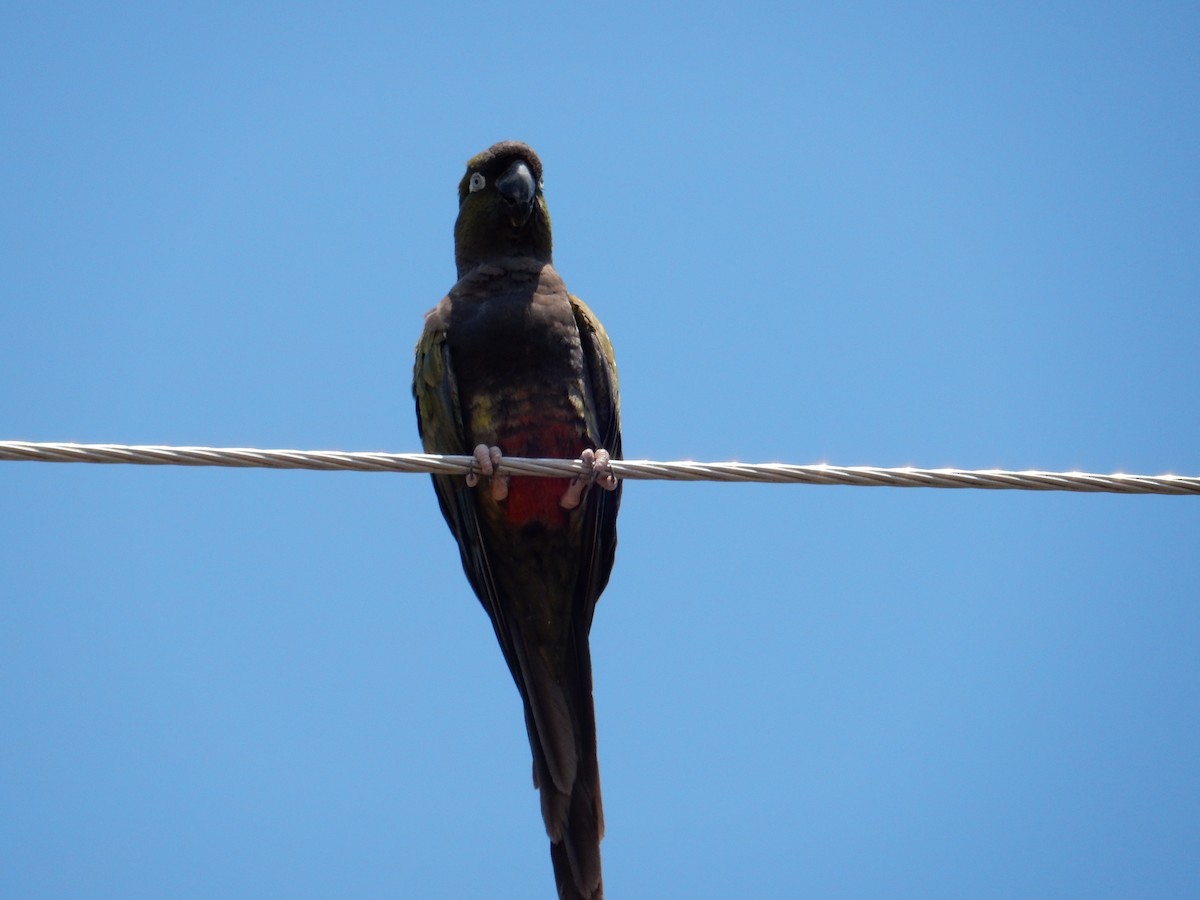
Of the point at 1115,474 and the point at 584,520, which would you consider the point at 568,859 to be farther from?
the point at 1115,474

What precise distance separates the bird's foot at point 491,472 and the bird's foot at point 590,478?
0.32 meters

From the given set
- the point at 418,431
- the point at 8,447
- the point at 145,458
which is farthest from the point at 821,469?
the point at 418,431

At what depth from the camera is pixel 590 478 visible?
5.50 metres

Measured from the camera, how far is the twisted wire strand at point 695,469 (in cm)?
403

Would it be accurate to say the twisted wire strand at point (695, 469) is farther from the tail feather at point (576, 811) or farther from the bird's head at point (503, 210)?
the bird's head at point (503, 210)

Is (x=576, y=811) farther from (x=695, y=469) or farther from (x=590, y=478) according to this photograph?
(x=695, y=469)

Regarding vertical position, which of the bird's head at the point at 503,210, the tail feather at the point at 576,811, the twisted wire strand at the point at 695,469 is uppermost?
the bird's head at the point at 503,210

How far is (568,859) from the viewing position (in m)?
5.84

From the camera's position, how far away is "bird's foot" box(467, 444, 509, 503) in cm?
552

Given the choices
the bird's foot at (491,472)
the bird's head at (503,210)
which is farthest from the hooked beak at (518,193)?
the bird's foot at (491,472)

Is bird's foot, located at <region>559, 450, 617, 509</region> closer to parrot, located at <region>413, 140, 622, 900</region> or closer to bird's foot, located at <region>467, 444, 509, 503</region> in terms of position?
parrot, located at <region>413, 140, 622, 900</region>

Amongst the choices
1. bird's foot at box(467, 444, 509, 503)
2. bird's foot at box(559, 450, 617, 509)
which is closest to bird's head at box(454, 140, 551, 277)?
bird's foot at box(467, 444, 509, 503)

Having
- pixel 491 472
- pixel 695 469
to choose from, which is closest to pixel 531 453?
pixel 491 472

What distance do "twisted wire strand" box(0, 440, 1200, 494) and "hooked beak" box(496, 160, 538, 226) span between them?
113 inches
